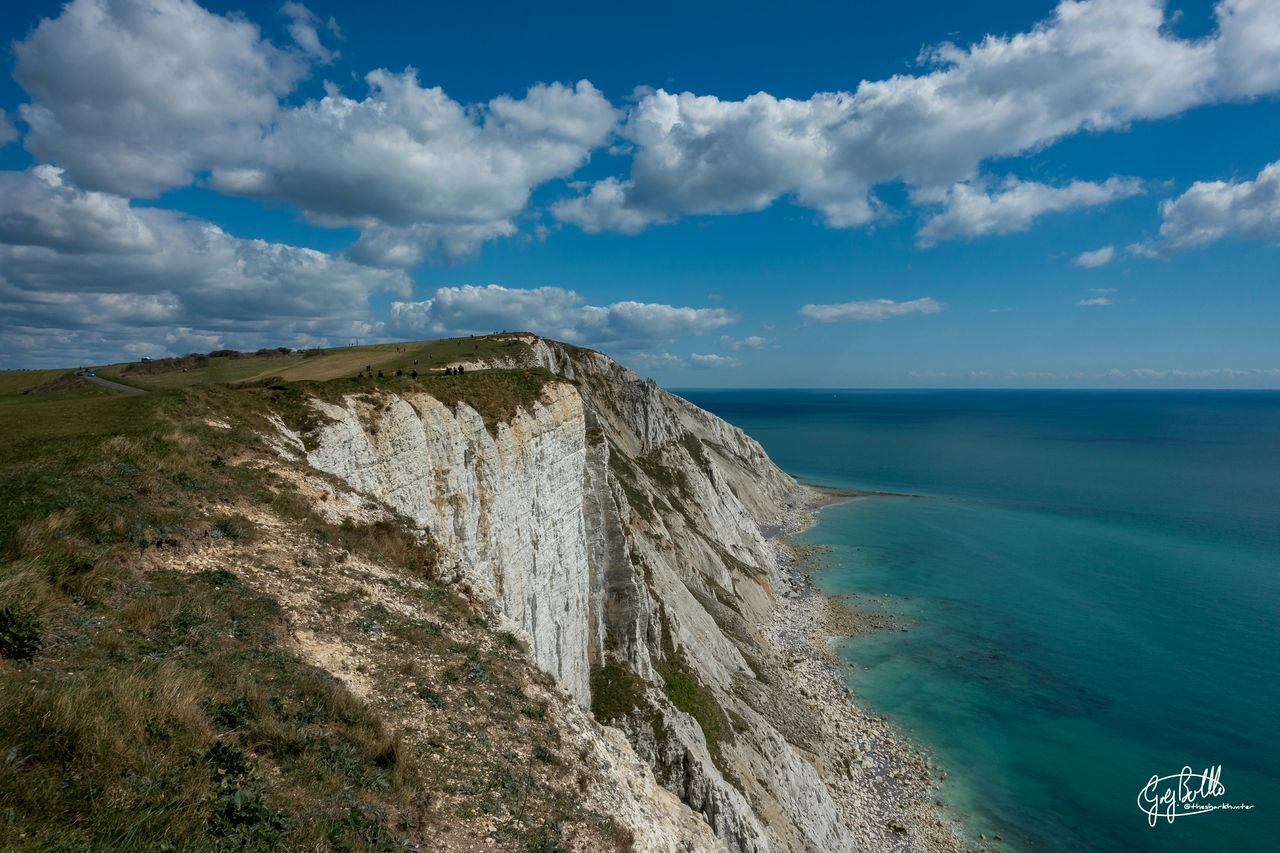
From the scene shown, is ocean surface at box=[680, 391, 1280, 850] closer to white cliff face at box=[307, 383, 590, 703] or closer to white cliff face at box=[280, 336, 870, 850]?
white cliff face at box=[280, 336, 870, 850]

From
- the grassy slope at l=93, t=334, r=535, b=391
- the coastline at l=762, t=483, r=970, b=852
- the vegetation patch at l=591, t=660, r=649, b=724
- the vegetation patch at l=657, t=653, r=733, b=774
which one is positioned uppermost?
the grassy slope at l=93, t=334, r=535, b=391

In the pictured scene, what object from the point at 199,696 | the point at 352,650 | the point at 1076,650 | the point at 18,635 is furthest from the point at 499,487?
the point at 1076,650

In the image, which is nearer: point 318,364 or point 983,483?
point 318,364

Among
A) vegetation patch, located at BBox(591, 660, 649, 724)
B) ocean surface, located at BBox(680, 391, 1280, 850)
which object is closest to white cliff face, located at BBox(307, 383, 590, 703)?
vegetation patch, located at BBox(591, 660, 649, 724)

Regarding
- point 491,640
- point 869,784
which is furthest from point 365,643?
point 869,784

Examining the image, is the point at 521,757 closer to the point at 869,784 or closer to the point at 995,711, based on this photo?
the point at 869,784

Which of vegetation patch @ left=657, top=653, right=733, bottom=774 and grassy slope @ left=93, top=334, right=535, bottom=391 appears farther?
grassy slope @ left=93, top=334, right=535, bottom=391

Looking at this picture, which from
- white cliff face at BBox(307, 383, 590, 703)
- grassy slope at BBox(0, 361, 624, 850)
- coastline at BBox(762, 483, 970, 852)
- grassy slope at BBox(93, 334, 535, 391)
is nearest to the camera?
grassy slope at BBox(0, 361, 624, 850)
